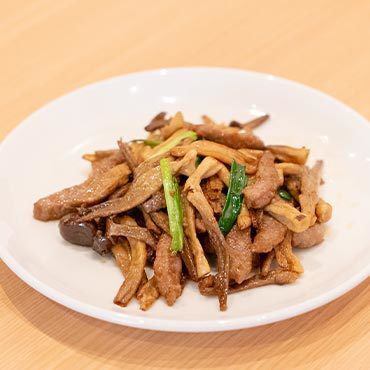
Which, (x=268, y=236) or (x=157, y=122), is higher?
(x=157, y=122)

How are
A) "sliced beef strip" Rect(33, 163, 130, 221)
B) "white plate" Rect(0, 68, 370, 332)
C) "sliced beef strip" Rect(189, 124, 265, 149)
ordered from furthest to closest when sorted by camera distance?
"sliced beef strip" Rect(189, 124, 265, 149) → "sliced beef strip" Rect(33, 163, 130, 221) → "white plate" Rect(0, 68, 370, 332)

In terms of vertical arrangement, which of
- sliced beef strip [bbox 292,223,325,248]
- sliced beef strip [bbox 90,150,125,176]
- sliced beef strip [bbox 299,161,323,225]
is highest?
sliced beef strip [bbox 90,150,125,176]

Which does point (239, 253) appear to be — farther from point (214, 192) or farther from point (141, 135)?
point (141, 135)

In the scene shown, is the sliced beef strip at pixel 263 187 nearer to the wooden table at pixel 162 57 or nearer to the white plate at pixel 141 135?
the white plate at pixel 141 135

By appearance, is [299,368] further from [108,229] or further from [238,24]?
[238,24]

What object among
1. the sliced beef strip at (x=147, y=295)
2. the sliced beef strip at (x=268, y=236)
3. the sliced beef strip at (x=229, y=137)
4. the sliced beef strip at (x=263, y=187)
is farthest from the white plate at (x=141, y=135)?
the sliced beef strip at (x=229, y=137)

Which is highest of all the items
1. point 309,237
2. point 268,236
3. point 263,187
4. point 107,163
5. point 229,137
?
point 107,163

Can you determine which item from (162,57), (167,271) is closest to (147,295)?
(167,271)

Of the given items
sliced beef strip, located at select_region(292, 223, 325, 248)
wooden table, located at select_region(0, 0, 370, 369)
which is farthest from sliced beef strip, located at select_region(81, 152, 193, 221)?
sliced beef strip, located at select_region(292, 223, 325, 248)

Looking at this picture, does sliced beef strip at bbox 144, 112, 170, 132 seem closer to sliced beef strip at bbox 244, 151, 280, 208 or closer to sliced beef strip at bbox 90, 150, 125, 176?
sliced beef strip at bbox 90, 150, 125, 176
